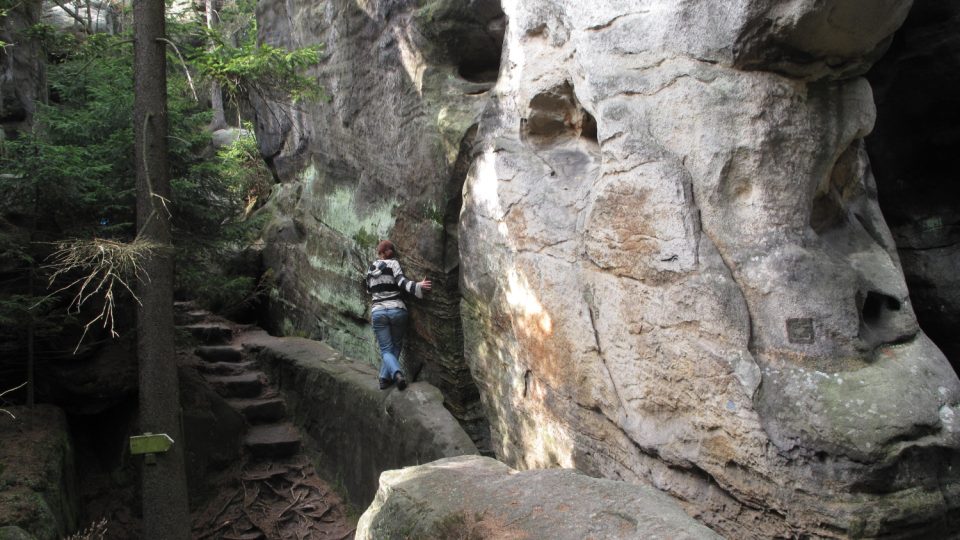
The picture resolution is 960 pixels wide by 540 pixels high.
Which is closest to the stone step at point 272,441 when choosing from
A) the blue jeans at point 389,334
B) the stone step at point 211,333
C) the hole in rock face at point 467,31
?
the blue jeans at point 389,334

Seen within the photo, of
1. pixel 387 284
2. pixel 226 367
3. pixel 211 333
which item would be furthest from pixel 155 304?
pixel 211 333

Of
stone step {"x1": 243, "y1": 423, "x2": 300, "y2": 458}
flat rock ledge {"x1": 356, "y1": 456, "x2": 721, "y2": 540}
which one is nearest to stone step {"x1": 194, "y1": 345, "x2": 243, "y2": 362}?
stone step {"x1": 243, "y1": 423, "x2": 300, "y2": 458}

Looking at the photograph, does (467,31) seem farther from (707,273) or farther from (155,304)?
(707,273)

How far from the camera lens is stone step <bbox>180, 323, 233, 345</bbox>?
1127cm

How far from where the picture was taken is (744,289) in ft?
15.4

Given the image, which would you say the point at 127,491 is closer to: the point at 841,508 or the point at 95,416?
the point at 95,416

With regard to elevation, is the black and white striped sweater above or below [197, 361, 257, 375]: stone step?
above

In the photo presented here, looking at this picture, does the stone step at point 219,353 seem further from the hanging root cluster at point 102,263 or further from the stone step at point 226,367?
the hanging root cluster at point 102,263

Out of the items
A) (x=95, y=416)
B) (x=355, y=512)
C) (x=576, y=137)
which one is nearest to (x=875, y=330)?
(x=576, y=137)

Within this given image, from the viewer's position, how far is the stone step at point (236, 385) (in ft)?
33.3

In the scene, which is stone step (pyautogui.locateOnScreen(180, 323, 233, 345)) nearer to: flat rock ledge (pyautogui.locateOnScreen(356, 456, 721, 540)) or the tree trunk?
the tree trunk

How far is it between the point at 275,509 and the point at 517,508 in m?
6.23

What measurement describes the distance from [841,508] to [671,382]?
1308 mm

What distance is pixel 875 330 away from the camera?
4.74 meters
